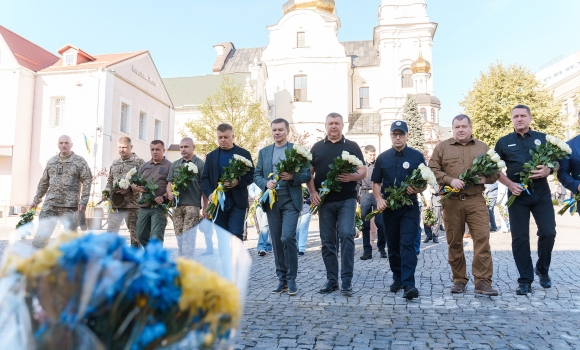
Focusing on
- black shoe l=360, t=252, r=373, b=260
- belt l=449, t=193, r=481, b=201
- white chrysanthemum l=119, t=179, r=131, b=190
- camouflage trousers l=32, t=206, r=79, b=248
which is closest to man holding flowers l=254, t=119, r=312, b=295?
belt l=449, t=193, r=481, b=201

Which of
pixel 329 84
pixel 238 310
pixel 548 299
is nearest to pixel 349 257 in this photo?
pixel 548 299

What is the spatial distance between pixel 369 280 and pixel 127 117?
27056 mm

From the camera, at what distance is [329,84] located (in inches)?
2003

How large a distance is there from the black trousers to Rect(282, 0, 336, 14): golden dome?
51.3m

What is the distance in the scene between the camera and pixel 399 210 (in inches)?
246

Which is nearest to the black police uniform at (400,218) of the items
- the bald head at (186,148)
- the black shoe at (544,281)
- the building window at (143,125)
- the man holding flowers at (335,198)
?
the man holding flowers at (335,198)

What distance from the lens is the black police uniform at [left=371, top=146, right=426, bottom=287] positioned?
6023 mm

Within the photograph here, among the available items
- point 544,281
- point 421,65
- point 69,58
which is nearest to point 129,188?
point 544,281

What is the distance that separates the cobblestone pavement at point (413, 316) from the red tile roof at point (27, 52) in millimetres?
27126

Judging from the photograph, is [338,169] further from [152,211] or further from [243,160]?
[152,211]

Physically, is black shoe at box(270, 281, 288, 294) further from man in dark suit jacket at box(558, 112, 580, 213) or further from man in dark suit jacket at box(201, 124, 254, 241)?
man in dark suit jacket at box(558, 112, 580, 213)

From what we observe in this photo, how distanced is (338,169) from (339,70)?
46569mm

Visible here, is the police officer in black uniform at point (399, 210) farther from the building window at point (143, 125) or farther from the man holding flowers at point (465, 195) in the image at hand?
the building window at point (143, 125)

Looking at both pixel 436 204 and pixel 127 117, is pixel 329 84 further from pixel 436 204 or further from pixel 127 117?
pixel 436 204
